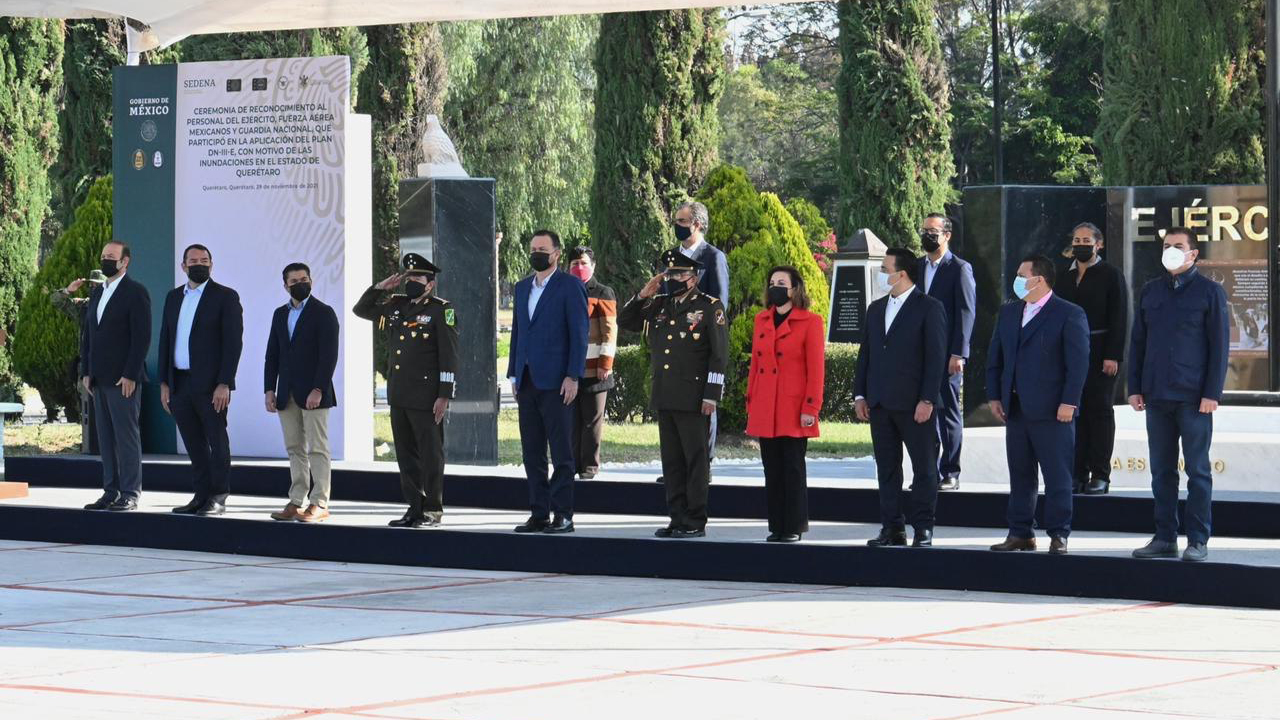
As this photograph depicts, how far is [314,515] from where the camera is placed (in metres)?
12.6

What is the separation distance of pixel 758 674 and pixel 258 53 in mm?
30305

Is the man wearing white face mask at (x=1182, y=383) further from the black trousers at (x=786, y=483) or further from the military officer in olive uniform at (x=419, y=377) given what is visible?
the military officer in olive uniform at (x=419, y=377)

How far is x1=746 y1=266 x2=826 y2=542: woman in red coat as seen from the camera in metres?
10.8

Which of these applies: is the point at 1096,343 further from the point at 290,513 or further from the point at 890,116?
the point at 890,116

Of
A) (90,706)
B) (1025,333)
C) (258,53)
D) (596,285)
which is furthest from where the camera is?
(258,53)

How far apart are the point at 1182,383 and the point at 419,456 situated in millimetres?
4705

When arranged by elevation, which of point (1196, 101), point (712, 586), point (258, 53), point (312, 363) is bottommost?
point (712, 586)

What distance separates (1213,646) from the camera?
820 centimetres

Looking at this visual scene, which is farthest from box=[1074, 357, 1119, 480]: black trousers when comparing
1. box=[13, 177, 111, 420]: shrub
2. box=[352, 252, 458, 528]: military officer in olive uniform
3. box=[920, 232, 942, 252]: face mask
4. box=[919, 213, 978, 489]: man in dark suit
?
box=[13, 177, 111, 420]: shrub

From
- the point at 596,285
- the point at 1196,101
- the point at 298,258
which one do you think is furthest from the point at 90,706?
the point at 1196,101

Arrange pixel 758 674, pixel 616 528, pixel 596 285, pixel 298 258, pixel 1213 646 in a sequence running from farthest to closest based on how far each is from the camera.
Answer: pixel 298 258
pixel 596 285
pixel 616 528
pixel 1213 646
pixel 758 674

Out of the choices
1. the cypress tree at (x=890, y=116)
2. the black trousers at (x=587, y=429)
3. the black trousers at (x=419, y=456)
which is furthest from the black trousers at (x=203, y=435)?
the cypress tree at (x=890, y=116)

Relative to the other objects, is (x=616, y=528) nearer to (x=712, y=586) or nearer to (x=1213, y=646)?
(x=712, y=586)

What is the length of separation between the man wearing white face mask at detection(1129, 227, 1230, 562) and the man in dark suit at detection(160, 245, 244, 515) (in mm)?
5723
